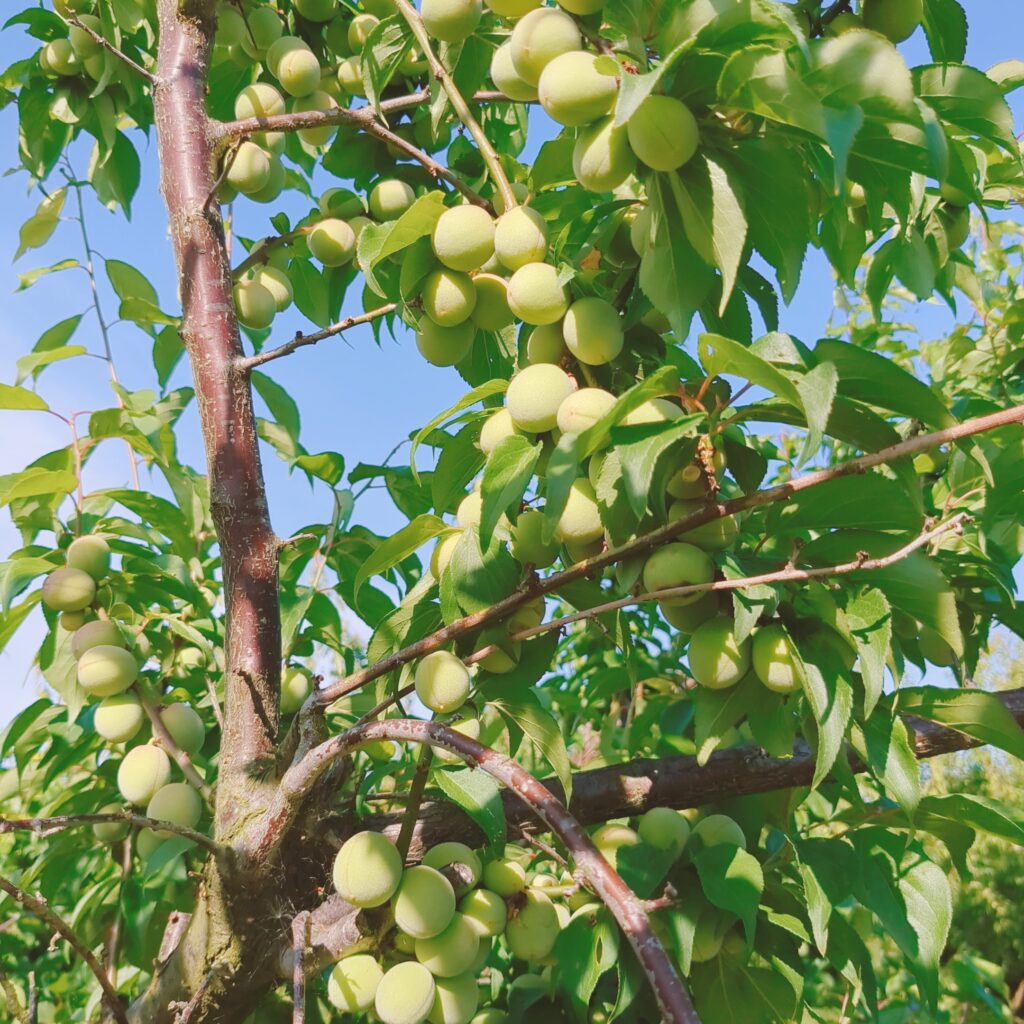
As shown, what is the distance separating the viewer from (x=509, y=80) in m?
0.95

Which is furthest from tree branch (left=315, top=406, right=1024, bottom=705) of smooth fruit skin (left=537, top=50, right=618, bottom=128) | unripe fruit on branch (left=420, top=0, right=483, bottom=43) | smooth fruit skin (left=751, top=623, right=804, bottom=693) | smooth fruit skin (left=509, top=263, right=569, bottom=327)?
unripe fruit on branch (left=420, top=0, right=483, bottom=43)

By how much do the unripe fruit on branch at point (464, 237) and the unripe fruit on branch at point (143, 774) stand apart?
858 mm

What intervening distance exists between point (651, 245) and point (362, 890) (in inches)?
27.3

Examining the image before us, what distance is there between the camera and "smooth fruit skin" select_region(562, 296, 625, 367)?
89 cm

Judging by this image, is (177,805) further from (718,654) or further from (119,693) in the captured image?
(718,654)

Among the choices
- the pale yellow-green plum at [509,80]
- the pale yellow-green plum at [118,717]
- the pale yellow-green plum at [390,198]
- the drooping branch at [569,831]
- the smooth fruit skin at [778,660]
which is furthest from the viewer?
the pale yellow-green plum at [118,717]

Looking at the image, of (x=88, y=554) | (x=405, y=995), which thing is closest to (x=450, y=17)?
(x=88, y=554)

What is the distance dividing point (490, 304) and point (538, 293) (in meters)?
0.16

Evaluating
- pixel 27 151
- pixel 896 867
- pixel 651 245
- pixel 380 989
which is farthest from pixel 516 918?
pixel 27 151

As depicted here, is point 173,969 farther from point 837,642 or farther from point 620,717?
point 620,717

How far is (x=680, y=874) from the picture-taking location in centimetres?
113

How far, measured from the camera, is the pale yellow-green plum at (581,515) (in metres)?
0.88

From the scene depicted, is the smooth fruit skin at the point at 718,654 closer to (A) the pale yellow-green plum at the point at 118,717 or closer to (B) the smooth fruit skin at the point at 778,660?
(B) the smooth fruit skin at the point at 778,660

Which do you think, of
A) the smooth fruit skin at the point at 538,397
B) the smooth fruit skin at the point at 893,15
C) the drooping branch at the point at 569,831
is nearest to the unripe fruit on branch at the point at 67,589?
the drooping branch at the point at 569,831
